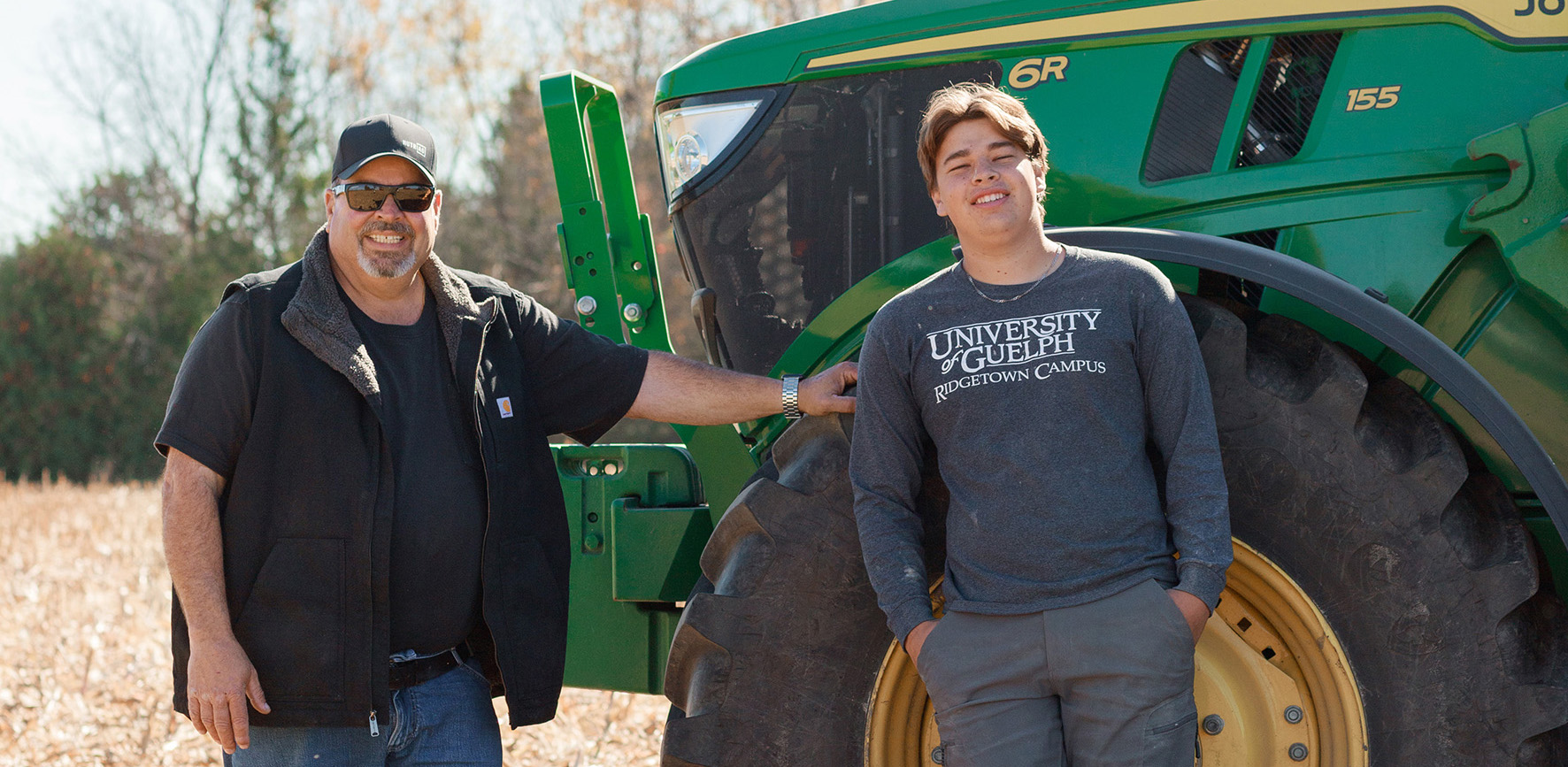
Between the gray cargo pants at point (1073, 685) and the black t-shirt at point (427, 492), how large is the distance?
1071mm

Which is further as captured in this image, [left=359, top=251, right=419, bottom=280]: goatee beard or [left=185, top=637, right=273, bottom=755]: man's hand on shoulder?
[left=359, top=251, right=419, bottom=280]: goatee beard

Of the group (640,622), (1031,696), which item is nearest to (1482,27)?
(1031,696)

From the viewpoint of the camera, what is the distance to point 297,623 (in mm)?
2506

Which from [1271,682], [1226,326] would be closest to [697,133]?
[1226,326]

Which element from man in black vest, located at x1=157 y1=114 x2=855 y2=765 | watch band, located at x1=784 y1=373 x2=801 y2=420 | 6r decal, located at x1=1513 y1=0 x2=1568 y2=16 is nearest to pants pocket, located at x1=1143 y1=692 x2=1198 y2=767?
man in black vest, located at x1=157 y1=114 x2=855 y2=765

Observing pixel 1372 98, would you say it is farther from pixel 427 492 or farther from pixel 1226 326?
pixel 427 492

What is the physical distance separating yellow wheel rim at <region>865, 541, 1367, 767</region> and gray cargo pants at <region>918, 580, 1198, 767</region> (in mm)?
418

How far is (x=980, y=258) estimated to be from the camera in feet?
7.70

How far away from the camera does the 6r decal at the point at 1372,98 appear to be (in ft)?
9.35

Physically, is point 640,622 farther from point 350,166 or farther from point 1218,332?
point 1218,332

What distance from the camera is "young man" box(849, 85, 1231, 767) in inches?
84.4

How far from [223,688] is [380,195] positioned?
1.08m

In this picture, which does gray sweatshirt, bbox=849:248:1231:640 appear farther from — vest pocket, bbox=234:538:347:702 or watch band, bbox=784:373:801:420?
vest pocket, bbox=234:538:347:702

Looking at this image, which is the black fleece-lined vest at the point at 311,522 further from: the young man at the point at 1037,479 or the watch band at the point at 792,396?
the young man at the point at 1037,479
